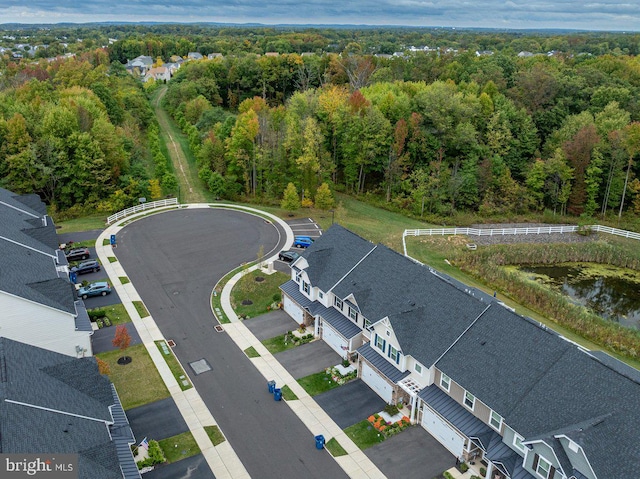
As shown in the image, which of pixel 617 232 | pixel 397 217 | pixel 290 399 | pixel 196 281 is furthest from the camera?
pixel 397 217

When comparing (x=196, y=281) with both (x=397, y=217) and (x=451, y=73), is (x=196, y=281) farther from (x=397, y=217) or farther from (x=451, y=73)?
(x=451, y=73)

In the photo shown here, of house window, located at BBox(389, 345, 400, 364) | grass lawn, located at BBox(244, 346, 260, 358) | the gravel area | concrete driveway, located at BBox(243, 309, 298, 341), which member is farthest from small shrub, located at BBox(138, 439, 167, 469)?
the gravel area

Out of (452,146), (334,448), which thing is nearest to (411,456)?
(334,448)

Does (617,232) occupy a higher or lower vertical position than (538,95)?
lower

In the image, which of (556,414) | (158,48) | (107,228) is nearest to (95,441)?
(556,414)

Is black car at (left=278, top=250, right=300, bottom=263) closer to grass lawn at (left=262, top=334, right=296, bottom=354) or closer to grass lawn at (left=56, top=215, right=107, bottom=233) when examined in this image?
grass lawn at (left=262, top=334, right=296, bottom=354)

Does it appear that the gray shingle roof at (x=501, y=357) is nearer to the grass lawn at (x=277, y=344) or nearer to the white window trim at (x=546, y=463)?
the white window trim at (x=546, y=463)

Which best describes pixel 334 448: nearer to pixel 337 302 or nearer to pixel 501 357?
pixel 501 357
